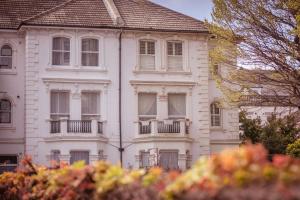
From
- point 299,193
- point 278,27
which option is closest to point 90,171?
point 299,193

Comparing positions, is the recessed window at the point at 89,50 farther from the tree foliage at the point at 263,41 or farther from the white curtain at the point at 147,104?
the tree foliage at the point at 263,41

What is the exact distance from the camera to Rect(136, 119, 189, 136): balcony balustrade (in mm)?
35500

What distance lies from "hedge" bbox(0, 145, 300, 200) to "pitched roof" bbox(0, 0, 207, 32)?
90.3 feet

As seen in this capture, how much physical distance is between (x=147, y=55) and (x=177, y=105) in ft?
10.6

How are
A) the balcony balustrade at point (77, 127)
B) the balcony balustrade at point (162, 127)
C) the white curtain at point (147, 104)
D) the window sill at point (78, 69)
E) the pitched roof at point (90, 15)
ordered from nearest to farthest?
1. the balcony balustrade at point (77, 127)
2. the balcony balustrade at point (162, 127)
3. the window sill at point (78, 69)
4. the pitched roof at point (90, 15)
5. the white curtain at point (147, 104)

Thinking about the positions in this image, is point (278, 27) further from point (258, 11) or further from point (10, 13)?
point (10, 13)

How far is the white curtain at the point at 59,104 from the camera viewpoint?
3575cm

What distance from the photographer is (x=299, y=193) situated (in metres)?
4.75

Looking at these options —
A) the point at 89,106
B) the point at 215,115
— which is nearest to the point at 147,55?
the point at 89,106

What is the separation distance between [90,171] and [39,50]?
27559mm

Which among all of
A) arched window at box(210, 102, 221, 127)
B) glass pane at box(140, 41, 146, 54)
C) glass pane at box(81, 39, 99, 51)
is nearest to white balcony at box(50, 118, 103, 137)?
glass pane at box(81, 39, 99, 51)

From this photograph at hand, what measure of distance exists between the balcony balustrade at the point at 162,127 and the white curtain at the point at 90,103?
2508 millimetres

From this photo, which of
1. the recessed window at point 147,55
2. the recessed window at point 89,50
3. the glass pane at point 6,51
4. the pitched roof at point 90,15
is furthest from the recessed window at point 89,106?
the glass pane at point 6,51

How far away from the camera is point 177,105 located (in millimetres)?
37469
